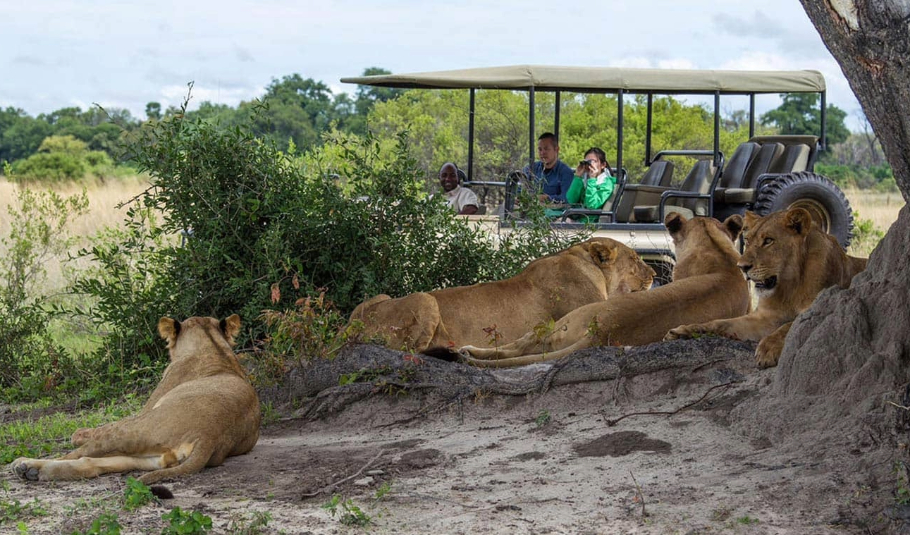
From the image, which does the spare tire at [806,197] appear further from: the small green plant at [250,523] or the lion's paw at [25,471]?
the small green plant at [250,523]

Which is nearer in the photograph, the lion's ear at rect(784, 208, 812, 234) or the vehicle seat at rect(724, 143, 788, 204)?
the lion's ear at rect(784, 208, 812, 234)

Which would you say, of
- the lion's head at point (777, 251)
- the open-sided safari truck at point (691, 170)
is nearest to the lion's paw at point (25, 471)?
the lion's head at point (777, 251)

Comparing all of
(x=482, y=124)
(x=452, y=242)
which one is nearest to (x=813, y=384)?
(x=452, y=242)

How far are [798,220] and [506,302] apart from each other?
218cm

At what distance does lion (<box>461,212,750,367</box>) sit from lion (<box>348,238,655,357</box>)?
201 mm

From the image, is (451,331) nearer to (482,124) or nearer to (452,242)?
(452,242)

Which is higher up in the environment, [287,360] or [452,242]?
[452,242]

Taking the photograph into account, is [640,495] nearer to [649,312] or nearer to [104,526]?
[104,526]

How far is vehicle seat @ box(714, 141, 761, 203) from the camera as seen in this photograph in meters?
12.2

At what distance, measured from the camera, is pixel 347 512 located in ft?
12.8

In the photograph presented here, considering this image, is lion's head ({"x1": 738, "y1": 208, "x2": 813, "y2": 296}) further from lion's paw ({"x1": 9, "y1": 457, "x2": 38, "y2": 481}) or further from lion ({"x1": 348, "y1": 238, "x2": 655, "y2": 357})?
lion's paw ({"x1": 9, "y1": 457, "x2": 38, "y2": 481})

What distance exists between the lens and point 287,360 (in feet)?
20.9

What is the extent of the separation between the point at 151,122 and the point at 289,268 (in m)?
1.37

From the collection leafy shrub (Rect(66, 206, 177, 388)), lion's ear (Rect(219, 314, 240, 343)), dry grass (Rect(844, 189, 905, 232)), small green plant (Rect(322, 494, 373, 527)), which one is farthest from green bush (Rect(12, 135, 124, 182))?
small green plant (Rect(322, 494, 373, 527))
